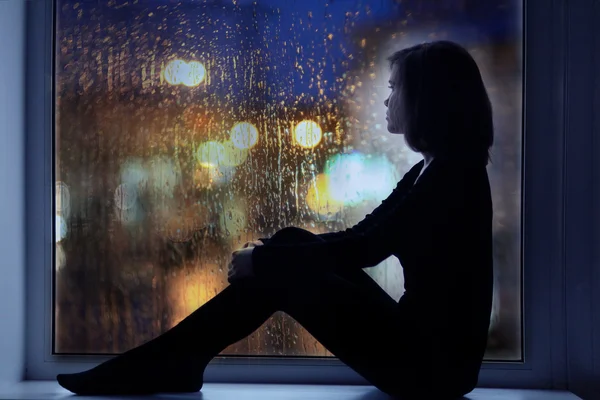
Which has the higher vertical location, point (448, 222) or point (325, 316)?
point (448, 222)

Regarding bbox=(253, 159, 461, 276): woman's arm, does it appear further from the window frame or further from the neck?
the window frame

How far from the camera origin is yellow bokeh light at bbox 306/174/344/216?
125 centimetres

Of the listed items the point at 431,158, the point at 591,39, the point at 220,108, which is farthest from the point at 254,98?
the point at 591,39

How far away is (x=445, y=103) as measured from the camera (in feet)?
3.57

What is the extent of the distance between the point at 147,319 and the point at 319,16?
0.83 meters

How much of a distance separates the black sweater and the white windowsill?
0.15 metres

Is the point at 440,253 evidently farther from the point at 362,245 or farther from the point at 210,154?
the point at 210,154

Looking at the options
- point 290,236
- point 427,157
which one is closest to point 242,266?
point 290,236

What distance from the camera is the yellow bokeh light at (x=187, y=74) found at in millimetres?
1260

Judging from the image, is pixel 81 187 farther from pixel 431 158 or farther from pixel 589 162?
pixel 589 162

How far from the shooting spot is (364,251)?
1.06m

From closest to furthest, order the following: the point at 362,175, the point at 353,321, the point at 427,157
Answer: the point at 353,321 → the point at 427,157 → the point at 362,175

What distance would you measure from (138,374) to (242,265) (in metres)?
0.31

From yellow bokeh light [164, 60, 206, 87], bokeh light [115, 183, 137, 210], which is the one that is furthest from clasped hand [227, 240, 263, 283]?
yellow bokeh light [164, 60, 206, 87]
